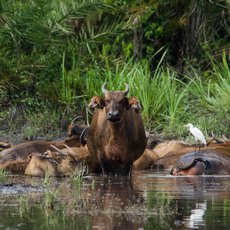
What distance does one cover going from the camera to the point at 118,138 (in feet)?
53.9

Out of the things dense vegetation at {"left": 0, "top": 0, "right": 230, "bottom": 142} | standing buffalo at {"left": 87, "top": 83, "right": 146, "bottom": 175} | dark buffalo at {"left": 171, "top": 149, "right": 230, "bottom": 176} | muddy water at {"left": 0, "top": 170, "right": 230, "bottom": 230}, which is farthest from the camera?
dense vegetation at {"left": 0, "top": 0, "right": 230, "bottom": 142}

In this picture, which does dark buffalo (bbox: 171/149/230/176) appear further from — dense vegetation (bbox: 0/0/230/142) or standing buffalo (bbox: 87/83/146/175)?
dense vegetation (bbox: 0/0/230/142)

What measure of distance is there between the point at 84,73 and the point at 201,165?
8224 mm

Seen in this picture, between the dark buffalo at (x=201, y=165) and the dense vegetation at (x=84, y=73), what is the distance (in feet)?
16.8

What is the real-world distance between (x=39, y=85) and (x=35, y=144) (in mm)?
6172

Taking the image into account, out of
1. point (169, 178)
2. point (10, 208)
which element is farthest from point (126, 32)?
point (10, 208)

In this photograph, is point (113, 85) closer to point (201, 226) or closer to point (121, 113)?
point (121, 113)

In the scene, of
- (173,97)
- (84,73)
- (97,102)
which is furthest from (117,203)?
(84,73)

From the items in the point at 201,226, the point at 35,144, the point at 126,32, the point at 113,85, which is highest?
the point at 126,32

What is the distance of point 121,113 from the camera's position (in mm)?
16141

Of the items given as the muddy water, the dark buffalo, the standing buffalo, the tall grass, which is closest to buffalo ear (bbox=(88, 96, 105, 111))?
the standing buffalo

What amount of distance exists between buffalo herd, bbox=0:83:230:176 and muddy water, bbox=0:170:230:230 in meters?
0.36

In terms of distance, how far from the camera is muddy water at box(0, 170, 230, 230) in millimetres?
10117

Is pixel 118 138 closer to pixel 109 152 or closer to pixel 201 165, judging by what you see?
pixel 109 152
